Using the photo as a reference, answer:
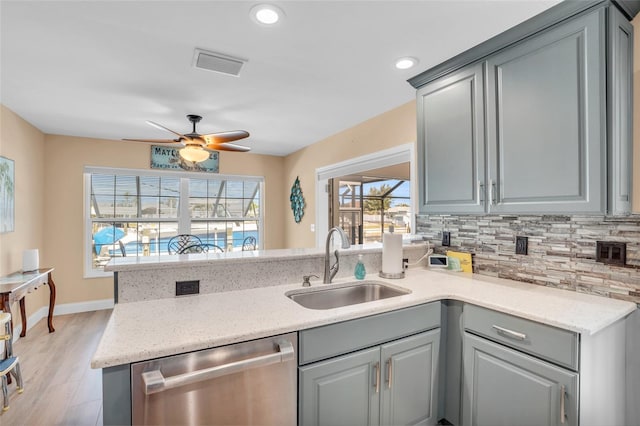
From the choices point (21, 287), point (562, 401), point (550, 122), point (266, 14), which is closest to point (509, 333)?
point (562, 401)

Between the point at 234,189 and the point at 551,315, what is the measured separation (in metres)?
4.71

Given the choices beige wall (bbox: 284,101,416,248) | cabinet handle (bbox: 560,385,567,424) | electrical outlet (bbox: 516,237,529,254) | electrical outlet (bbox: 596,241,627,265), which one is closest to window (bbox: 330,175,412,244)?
beige wall (bbox: 284,101,416,248)

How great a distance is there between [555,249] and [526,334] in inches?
28.0

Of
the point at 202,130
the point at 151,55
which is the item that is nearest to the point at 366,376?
the point at 151,55

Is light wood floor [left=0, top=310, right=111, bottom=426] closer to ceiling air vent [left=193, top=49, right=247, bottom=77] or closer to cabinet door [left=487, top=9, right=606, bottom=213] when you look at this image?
ceiling air vent [left=193, top=49, right=247, bottom=77]

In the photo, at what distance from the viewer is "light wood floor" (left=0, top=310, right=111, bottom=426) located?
2043 millimetres

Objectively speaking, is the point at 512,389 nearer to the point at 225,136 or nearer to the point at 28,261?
the point at 225,136

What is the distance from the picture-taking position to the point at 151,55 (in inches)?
81.4

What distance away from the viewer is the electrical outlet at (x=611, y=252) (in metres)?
1.56

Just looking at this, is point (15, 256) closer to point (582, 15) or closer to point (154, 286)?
point (154, 286)

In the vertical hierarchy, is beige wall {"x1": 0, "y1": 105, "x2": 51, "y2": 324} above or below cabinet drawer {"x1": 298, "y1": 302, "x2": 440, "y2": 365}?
above

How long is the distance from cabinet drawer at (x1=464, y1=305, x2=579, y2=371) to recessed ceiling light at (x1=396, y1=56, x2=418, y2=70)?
1607 mm

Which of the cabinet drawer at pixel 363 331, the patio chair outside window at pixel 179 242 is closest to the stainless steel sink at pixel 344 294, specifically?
the cabinet drawer at pixel 363 331

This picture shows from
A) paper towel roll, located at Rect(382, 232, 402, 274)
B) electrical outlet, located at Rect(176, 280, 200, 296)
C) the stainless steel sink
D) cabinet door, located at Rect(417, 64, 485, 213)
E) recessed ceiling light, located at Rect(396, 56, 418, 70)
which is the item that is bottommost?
the stainless steel sink
